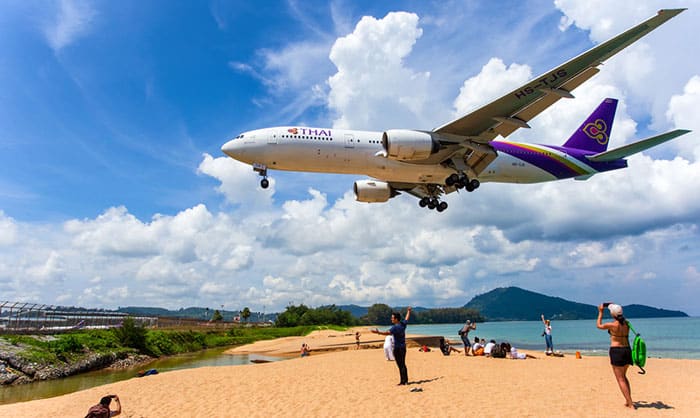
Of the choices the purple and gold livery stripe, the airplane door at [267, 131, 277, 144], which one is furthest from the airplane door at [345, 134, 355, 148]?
the purple and gold livery stripe

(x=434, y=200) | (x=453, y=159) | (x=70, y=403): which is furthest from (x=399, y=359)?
(x=434, y=200)

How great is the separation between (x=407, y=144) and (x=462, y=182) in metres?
6.17

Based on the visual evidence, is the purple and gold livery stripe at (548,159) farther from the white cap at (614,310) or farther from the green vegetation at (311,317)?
the green vegetation at (311,317)

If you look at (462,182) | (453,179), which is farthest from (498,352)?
(453,179)

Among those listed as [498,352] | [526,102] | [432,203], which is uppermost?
[526,102]

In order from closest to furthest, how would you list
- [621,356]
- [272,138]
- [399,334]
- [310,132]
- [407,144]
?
[621,356], [399,334], [407,144], [272,138], [310,132]

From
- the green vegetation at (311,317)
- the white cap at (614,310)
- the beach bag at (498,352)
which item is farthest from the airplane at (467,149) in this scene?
the green vegetation at (311,317)

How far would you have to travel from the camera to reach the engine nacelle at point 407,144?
24578 millimetres

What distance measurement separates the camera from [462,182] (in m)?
28.9

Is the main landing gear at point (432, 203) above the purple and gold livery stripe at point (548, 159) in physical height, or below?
below

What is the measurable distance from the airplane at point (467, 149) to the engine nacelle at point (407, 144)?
55 millimetres

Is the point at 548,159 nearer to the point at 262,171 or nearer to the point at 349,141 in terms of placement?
the point at 349,141

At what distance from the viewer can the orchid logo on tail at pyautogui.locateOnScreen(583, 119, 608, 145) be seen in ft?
110

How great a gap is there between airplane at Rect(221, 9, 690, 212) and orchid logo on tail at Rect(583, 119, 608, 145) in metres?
1.76
